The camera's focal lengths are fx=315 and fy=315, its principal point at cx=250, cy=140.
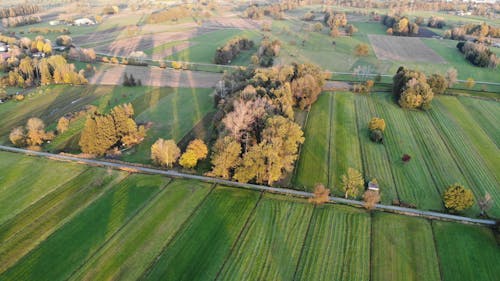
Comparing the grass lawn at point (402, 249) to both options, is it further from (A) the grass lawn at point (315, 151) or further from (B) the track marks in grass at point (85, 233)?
(B) the track marks in grass at point (85, 233)

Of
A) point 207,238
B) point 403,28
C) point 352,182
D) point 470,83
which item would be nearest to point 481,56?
point 470,83

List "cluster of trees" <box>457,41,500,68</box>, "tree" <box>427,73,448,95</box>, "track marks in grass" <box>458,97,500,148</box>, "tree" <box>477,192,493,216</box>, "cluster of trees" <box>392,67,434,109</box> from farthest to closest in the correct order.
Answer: "cluster of trees" <box>457,41,500,68</box> → "tree" <box>427,73,448,95</box> → "cluster of trees" <box>392,67,434,109</box> → "track marks in grass" <box>458,97,500,148</box> → "tree" <box>477,192,493,216</box>

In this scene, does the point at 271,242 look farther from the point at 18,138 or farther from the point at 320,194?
the point at 18,138

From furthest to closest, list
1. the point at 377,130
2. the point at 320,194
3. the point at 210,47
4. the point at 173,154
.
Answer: the point at 210,47, the point at 377,130, the point at 173,154, the point at 320,194

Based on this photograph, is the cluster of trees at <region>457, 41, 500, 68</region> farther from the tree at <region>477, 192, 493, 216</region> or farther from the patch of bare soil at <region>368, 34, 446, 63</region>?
the tree at <region>477, 192, 493, 216</region>

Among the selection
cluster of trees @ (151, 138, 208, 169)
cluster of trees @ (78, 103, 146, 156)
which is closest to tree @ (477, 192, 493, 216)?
cluster of trees @ (151, 138, 208, 169)

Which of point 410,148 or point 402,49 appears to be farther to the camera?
point 402,49

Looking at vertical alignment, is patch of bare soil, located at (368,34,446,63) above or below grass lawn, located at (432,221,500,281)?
above
